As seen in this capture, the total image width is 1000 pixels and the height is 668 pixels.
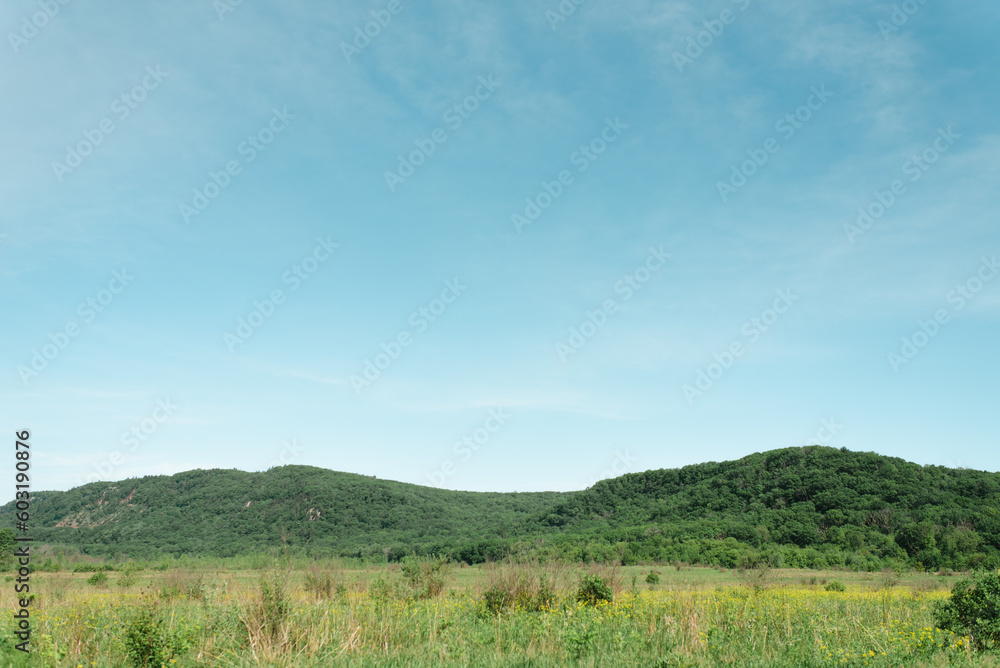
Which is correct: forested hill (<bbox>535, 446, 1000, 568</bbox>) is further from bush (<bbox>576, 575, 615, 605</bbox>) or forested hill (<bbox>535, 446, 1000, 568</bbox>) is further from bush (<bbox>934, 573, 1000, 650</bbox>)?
bush (<bbox>576, 575, 615, 605</bbox>)

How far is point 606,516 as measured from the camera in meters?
97.9

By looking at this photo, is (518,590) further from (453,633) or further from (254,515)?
(254,515)

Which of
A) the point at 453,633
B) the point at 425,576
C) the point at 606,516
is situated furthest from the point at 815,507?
the point at 453,633

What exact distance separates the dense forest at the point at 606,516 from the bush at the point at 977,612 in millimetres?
25458

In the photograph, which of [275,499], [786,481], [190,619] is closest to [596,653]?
[190,619]

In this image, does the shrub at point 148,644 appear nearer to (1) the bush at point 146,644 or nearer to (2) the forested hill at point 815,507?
(1) the bush at point 146,644

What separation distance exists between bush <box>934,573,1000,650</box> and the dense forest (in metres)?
25.5

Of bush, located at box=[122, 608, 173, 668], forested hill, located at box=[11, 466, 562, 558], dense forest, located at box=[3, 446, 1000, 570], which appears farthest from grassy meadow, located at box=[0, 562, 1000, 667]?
forested hill, located at box=[11, 466, 562, 558]

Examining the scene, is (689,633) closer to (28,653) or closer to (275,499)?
(28,653)

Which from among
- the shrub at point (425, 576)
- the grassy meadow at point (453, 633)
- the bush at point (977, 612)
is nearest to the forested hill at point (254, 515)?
the shrub at point (425, 576)

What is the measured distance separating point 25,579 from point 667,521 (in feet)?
267

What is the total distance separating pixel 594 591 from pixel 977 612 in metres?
8.90

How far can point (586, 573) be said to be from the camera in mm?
18641

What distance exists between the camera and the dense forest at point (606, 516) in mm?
57969
